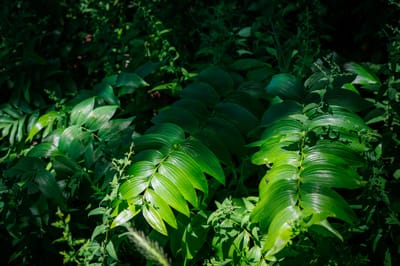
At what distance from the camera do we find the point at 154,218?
1530mm

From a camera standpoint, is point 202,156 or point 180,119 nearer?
point 202,156

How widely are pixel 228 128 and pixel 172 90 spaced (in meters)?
0.62

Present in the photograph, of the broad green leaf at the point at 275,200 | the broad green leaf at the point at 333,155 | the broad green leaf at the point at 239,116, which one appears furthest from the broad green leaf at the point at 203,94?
the broad green leaf at the point at 275,200

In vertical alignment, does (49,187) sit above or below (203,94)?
below

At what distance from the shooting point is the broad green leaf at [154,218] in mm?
1518

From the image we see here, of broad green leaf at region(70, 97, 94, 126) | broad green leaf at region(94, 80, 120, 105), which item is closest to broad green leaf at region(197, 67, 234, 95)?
broad green leaf at region(94, 80, 120, 105)

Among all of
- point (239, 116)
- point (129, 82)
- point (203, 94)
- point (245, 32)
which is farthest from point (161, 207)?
point (245, 32)

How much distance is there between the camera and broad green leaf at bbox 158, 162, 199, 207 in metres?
1.61

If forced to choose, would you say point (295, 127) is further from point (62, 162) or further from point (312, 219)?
point (62, 162)

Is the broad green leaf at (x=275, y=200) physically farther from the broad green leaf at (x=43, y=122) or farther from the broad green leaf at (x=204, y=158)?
the broad green leaf at (x=43, y=122)

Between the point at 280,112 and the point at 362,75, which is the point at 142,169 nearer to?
the point at 280,112

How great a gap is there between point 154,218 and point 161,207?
0.05m

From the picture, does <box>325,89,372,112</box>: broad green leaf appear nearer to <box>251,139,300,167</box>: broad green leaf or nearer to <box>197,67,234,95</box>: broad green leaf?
<box>251,139,300,167</box>: broad green leaf

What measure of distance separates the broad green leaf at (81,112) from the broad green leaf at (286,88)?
31.0 inches
